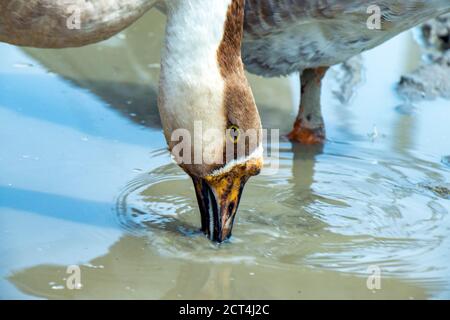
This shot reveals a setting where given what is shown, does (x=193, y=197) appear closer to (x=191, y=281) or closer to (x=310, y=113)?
(x=191, y=281)

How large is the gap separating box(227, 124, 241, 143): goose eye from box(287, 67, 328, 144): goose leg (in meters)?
2.31

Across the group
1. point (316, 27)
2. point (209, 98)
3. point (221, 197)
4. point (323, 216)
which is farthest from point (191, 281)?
point (316, 27)

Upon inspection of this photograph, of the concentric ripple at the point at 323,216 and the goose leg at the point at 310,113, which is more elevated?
the goose leg at the point at 310,113

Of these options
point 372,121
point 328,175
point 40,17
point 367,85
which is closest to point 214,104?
point 40,17

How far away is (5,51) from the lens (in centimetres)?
871

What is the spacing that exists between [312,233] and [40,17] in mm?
1967

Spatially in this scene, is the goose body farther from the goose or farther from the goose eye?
the goose eye

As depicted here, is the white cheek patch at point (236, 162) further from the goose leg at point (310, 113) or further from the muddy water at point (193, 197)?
the goose leg at point (310, 113)

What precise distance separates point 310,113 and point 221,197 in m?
2.34

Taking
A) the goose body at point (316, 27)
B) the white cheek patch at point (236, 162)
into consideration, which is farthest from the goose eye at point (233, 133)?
the goose body at point (316, 27)

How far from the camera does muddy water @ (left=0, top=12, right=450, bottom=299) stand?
4934mm

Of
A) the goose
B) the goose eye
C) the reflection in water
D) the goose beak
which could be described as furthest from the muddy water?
the goose eye

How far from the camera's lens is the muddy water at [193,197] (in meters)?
4.93

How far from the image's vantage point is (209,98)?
4.87 m
